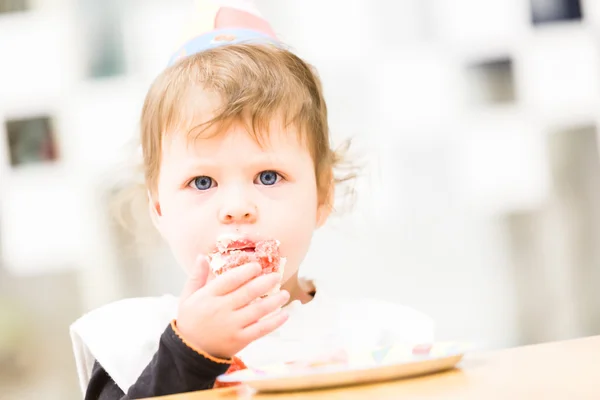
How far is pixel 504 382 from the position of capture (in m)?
0.66

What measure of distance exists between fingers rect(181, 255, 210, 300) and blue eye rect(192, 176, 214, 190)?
29cm

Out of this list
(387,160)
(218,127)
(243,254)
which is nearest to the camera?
(243,254)

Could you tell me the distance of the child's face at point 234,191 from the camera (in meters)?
1.24

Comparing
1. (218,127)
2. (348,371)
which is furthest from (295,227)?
(348,371)

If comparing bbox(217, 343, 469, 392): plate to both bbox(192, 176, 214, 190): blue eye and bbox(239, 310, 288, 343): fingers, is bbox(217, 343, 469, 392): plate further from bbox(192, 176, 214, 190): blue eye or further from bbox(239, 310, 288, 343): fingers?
bbox(192, 176, 214, 190): blue eye

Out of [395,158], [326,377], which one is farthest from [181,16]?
[326,377]

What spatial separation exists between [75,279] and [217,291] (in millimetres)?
1561

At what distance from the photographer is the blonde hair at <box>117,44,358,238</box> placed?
4.24 feet

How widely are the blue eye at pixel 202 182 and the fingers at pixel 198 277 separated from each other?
11.3 inches

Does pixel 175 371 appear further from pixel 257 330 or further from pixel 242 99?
pixel 242 99

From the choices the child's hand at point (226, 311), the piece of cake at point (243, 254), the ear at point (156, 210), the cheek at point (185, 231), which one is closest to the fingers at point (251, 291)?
the child's hand at point (226, 311)

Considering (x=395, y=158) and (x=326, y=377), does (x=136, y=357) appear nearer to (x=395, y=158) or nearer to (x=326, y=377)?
(x=326, y=377)

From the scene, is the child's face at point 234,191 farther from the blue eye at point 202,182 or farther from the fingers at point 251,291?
the fingers at point 251,291

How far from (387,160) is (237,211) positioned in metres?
1.39
